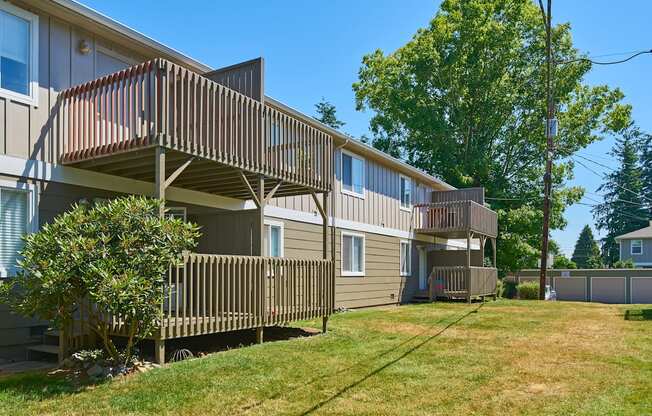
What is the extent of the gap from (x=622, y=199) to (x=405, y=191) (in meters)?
47.7

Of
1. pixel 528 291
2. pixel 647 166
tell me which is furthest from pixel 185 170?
pixel 647 166

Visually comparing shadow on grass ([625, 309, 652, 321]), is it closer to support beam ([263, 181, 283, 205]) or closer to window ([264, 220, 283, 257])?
window ([264, 220, 283, 257])

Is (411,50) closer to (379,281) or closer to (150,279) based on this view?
(379,281)

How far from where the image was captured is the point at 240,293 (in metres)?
8.80

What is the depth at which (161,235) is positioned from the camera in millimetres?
6859

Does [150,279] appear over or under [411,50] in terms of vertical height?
under

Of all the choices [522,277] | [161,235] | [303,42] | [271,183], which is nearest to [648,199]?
[522,277]

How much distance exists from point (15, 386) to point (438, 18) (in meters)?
30.4

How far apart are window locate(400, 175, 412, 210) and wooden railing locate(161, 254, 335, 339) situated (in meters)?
10.8

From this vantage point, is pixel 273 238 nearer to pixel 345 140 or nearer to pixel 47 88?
pixel 345 140

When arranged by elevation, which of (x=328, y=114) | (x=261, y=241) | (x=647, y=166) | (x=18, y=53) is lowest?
(x=261, y=241)

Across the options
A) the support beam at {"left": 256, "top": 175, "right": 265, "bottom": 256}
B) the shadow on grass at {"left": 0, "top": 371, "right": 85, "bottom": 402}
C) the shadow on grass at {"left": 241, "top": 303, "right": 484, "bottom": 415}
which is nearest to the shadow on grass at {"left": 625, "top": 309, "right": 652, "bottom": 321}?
the shadow on grass at {"left": 241, "top": 303, "right": 484, "bottom": 415}

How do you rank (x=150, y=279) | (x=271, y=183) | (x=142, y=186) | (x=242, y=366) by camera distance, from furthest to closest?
1. (x=271, y=183)
2. (x=142, y=186)
3. (x=242, y=366)
4. (x=150, y=279)

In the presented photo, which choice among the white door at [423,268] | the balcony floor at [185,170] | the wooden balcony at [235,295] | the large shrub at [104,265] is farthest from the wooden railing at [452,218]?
the large shrub at [104,265]
